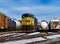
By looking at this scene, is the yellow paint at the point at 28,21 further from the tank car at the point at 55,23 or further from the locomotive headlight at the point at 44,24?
the tank car at the point at 55,23

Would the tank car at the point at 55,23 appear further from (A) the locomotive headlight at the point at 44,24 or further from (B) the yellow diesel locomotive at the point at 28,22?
(B) the yellow diesel locomotive at the point at 28,22

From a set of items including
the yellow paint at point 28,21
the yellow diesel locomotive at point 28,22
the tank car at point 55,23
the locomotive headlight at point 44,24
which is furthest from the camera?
the locomotive headlight at point 44,24

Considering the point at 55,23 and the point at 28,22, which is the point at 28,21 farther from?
the point at 55,23

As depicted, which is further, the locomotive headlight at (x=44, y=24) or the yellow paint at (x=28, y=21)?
the locomotive headlight at (x=44, y=24)

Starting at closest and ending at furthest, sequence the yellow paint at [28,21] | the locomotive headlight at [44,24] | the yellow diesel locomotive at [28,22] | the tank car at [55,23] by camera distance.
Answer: the tank car at [55,23] → the yellow diesel locomotive at [28,22] → the yellow paint at [28,21] → the locomotive headlight at [44,24]

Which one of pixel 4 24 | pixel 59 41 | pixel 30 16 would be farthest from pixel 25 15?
pixel 59 41

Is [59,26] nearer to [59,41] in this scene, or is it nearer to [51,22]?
[51,22]

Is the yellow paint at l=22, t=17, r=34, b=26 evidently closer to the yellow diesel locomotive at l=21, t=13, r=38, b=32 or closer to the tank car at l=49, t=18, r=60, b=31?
the yellow diesel locomotive at l=21, t=13, r=38, b=32

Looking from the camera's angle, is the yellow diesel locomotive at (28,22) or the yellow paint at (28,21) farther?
the yellow paint at (28,21)

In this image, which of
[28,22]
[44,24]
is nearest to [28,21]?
[28,22]

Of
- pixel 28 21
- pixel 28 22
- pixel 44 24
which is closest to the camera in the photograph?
pixel 28 21

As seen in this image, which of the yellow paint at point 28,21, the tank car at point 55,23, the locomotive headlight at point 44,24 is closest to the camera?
the tank car at point 55,23

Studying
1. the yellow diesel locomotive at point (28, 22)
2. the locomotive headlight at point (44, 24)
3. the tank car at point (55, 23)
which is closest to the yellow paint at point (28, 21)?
the yellow diesel locomotive at point (28, 22)

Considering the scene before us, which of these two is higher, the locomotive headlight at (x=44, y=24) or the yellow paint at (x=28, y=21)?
the yellow paint at (x=28, y=21)
